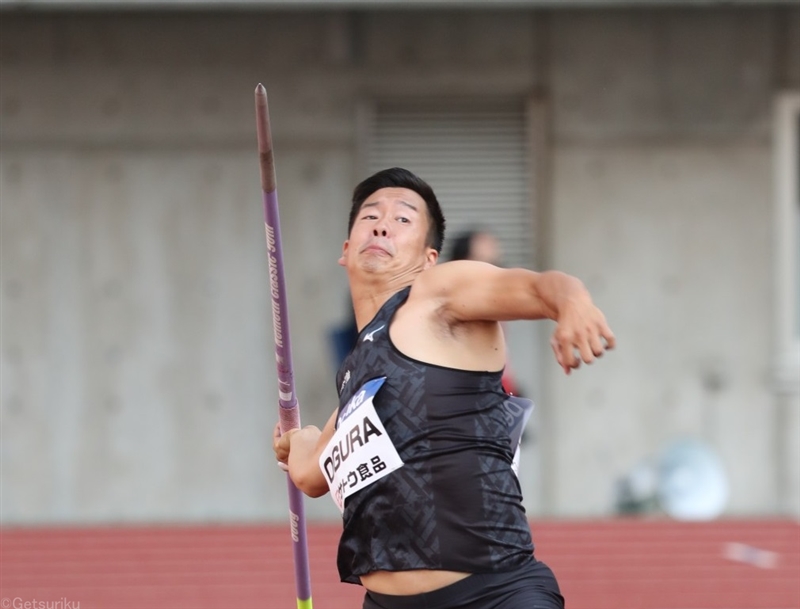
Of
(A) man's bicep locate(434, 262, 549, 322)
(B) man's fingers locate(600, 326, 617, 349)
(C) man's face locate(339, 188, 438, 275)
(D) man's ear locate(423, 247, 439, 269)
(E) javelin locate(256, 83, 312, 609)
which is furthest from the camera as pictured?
(E) javelin locate(256, 83, 312, 609)

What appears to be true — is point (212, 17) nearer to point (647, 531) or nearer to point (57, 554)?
point (57, 554)

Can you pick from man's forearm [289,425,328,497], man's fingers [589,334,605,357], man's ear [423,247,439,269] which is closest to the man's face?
man's ear [423,247,439,269]

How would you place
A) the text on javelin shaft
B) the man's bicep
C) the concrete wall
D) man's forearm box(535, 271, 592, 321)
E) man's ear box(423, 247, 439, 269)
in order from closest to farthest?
man's forearm box(535, 271, 592, 321) → the man's bicep → man's ear box(423, 247, 439, 269) → the text on javelin shaft → the concrete wall

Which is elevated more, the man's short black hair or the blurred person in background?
the man's short black hair

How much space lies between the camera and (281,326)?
3.58 metres

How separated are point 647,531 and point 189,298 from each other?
321 centimetres

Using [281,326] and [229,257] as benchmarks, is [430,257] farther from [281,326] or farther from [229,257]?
[229,257]

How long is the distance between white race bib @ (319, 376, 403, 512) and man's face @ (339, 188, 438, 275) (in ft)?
1.16

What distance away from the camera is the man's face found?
310 centimetres

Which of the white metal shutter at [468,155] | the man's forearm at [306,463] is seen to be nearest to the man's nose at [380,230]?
the man's forearm at [306,463]

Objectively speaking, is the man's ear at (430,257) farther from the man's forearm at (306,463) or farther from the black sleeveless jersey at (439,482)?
the man's forearm at (306,463)

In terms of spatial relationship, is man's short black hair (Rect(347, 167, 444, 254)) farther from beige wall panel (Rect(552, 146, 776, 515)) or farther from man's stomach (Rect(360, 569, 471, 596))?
beige wall panel (Rect(552, 146, 776, 515))

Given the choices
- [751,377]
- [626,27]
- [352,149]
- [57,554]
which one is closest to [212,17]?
[352,149]

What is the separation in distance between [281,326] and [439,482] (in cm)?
93
